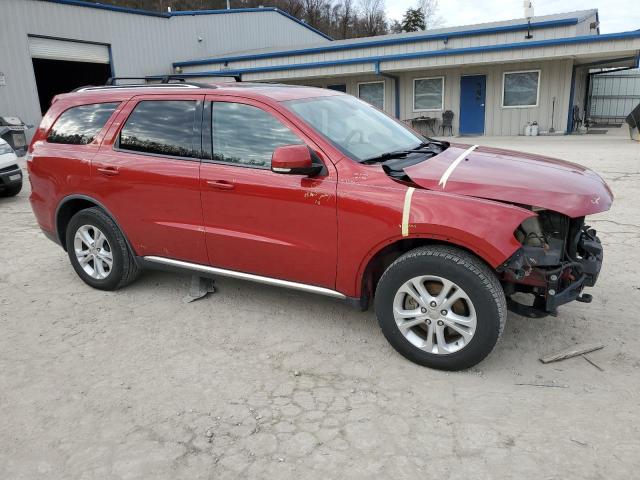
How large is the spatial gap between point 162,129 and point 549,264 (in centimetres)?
301

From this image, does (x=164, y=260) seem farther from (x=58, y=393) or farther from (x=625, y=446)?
(x=625, y=446)

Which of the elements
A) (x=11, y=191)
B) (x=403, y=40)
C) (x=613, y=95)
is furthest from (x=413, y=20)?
(x=11, y=191)

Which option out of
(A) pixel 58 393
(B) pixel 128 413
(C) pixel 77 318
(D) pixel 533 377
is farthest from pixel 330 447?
(C) pixel 77 318

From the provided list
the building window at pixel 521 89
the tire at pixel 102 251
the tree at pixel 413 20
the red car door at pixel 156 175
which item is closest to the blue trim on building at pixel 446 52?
the building window at pixel 521 89

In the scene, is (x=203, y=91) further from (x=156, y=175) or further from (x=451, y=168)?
(x=451, y=168)

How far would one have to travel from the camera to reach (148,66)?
23.8 meters

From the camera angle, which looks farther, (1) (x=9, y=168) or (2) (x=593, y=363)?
(1) (x=9, y=168)

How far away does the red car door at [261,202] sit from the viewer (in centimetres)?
345

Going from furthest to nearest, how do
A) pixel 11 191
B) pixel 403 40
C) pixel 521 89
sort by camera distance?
1. pixel 403 40
2. pixel 521 89
3. pixel 11 191

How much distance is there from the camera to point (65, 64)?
81.7 ft

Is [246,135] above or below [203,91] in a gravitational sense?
below

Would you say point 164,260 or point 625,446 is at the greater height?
point 164,260

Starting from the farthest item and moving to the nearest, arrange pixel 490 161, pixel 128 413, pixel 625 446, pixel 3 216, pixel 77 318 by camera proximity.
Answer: pixel 3 216
pixel 77 318
pixel 490 161
pixel 128 413
pixel 625 446

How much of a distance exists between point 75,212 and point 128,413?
260 cm
